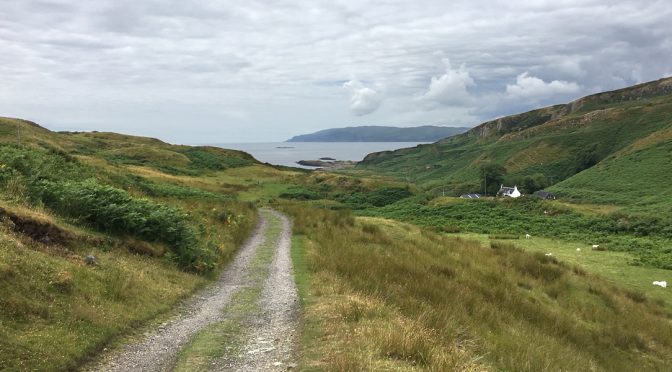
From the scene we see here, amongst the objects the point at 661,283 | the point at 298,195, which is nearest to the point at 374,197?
the point at 298,195

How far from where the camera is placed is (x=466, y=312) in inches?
546

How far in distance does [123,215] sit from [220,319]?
7.66 metres

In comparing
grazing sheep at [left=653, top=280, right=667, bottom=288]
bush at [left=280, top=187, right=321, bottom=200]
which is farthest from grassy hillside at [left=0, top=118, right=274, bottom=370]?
bush at [left=280, top=187, right=321, bottom=200]

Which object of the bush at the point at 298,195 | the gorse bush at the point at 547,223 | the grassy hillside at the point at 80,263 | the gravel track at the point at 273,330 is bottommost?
the gorse bush at the point at 547,223

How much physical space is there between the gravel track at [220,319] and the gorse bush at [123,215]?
161 centimetres

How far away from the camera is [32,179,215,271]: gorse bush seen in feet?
55.7

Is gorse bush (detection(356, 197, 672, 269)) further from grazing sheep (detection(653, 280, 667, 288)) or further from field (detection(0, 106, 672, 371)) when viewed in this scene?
grazing sheep (detection(653, 280, 667, 288))

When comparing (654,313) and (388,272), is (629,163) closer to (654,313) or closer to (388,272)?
(654,313)

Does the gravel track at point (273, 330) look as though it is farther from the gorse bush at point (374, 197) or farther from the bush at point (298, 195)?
the gorse bush at point (374, 197)

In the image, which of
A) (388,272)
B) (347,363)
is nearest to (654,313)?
(388,272)

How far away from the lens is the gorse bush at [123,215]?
1696 cm

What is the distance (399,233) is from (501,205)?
1393 inches

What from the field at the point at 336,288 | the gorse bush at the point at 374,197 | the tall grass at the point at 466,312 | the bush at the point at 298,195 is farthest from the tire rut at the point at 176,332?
the gorse bush at the point at 374,197

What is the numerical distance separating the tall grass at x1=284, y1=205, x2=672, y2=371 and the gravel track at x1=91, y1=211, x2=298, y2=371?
0.81 m
